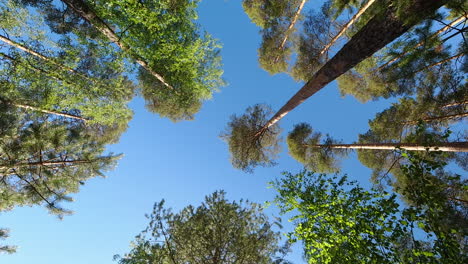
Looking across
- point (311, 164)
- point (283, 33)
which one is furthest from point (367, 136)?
point (283, 33)

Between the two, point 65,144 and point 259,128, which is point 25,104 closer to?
point 65,144

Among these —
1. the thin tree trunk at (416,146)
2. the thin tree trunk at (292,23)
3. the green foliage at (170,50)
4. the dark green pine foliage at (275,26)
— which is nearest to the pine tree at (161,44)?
the green foliage at (170,50)

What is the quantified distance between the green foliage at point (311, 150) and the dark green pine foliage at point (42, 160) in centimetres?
1045

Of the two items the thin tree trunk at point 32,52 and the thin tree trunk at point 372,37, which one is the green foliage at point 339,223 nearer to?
the thin tree trunk at point 372,37

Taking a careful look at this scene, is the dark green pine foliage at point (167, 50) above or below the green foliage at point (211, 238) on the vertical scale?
above

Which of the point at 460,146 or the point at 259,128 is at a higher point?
the point at 259,128

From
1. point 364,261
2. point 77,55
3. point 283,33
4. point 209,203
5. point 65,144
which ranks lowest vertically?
point 364,261

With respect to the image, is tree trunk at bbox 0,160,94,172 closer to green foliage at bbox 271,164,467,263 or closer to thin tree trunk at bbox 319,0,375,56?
green foliage at bbox 271,164,467,263

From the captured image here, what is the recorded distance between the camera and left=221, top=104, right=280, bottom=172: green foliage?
1309 centimetres

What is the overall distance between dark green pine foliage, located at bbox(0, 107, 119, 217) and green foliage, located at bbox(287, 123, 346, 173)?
1045 cm

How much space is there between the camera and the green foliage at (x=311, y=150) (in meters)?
14.5

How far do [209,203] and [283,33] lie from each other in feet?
35.6

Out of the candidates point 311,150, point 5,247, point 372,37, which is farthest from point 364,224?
point 5,247

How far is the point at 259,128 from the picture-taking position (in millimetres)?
12945
